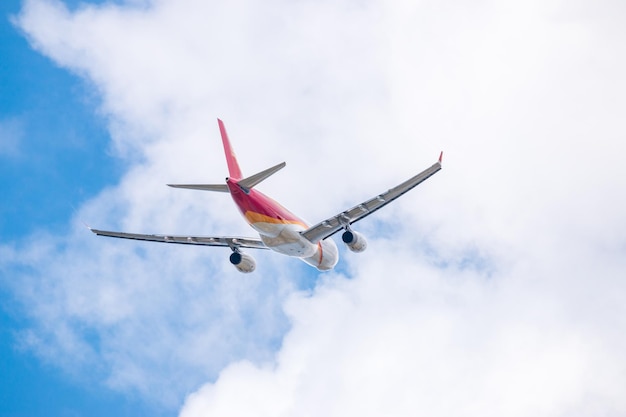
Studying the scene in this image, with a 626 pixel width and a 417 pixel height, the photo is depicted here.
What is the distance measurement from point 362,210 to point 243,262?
11010 mm

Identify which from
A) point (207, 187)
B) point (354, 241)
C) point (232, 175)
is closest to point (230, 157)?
point (232, 175)

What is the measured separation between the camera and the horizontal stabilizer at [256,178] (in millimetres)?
47297

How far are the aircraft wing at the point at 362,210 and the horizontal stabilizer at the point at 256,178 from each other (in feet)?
18.8

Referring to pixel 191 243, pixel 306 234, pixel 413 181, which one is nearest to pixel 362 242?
pixel 306 234

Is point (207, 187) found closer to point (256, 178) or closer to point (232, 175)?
point (256, 178)

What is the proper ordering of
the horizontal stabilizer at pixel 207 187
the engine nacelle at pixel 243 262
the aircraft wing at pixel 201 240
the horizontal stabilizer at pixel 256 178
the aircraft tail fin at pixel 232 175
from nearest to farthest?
the horizontal stabilizer at pixel 256 178, the aircraft tail fin at pixel 232 175, the horizontal stabilizer at pixel 207 187, the aircraft wing at pixel 201 240, the engine nacelle at pixel 243 262

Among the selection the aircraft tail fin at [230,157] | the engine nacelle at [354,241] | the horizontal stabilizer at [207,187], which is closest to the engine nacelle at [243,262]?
the aircraft tail fin at [230,157]

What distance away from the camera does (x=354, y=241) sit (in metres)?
54.1

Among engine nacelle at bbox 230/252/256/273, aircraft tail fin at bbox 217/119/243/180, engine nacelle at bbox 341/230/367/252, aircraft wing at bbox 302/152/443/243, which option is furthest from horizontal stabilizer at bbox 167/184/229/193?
engine nacelle at bbox 341/230/367/252

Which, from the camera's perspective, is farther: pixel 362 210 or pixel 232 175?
pixel 232 175

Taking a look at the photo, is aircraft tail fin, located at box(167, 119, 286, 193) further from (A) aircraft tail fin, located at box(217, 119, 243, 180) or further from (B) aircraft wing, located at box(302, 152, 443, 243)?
(B) aircraft wing, located at box(302, 152, 443, 243)

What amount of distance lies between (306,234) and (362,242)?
3.69 meters

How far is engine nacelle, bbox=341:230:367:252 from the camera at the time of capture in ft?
176

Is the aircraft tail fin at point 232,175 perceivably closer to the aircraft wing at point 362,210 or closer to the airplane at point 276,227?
the airplane at point 276,227
